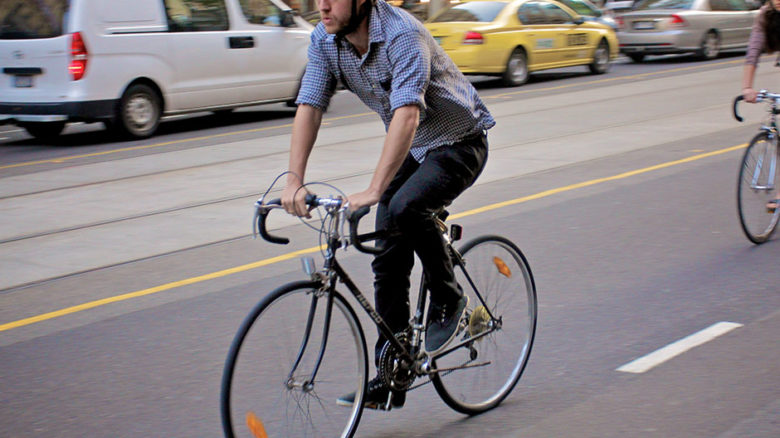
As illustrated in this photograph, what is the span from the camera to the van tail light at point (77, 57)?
11.7 meters

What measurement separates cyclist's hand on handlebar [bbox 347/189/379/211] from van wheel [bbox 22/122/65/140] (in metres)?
10.4

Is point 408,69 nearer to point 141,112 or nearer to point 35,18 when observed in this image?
point 35,18

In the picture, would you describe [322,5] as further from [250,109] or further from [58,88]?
[250,109]

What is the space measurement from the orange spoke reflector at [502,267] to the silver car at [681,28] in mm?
18252

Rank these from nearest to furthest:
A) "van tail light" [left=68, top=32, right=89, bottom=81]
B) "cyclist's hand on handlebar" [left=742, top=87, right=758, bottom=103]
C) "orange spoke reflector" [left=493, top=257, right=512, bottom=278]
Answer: "orange spoke reflector" [left=493, top=257, right=512, bottom=278] → "cyclist's hand on handlebar" [left=742, top=87, right=758, bottom=103] → "van tail light" [left=68, top=32, right=89, bottom=81]

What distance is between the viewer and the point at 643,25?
2161 centimetres

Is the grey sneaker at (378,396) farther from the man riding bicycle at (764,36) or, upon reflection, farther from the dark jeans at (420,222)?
the man riding bicycle at (764,36)

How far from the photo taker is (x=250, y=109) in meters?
16.0

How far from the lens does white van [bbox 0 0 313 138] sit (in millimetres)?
11789

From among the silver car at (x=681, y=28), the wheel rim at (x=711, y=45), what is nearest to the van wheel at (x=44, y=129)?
the silver car at (x=681, y=28)

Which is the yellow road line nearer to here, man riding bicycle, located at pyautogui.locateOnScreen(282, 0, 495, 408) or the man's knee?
man riding bicycle, located at pyautogui.locateOnScreen(282, 0, 495, 408)

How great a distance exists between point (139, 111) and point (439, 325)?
953 cm

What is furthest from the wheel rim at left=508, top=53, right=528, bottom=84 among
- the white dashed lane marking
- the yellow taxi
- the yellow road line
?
the white dashed lane marking

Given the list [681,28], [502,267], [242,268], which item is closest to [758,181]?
[502,267]
